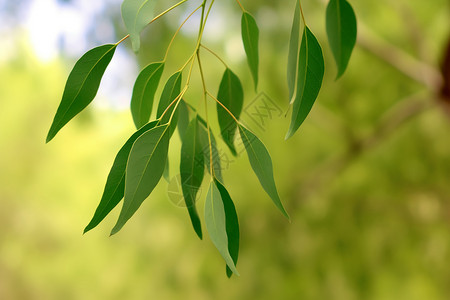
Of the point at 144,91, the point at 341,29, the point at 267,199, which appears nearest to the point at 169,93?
the point at 144,91

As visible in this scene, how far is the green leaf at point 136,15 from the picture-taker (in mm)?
452

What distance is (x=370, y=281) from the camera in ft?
8.86

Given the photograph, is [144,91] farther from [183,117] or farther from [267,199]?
[267,199]

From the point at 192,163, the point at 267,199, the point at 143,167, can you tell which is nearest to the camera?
the point at 143,167

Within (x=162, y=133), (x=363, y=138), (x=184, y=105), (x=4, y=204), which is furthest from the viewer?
(x=4, y=204)

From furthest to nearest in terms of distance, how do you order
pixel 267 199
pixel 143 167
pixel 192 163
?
pixel 267 199 → pixel 192 163 → pixel 143 167

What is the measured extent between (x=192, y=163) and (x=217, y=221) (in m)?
0.11

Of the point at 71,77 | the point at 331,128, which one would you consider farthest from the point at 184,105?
the point at 331,128

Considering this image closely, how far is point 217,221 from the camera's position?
1.47ft

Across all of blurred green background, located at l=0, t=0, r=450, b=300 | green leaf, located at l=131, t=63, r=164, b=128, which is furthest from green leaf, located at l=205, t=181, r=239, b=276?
blurred green background, located at l=0, t=0, r=450, b=300

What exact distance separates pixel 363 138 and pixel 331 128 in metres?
0.16

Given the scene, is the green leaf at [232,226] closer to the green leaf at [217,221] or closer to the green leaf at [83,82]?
the green leaf at [217,221]

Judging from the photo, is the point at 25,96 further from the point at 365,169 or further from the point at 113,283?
the point at 365,169

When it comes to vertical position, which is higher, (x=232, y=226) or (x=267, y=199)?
(x=232, y=226)
